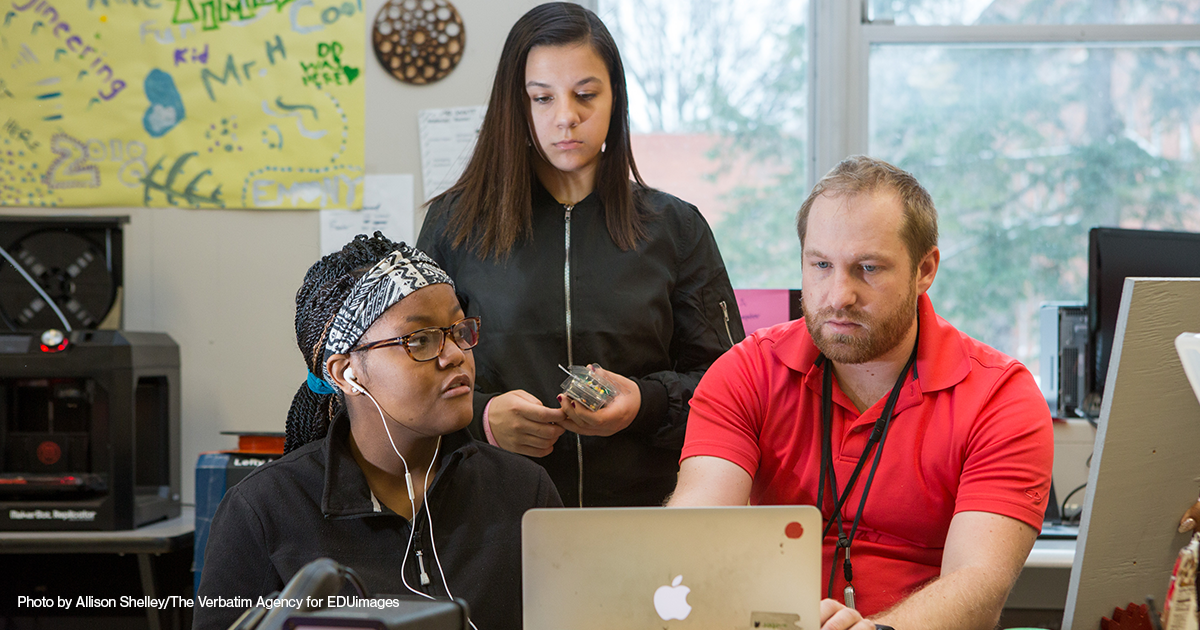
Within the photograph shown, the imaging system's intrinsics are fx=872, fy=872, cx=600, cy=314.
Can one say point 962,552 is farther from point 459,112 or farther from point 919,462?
point 459,112

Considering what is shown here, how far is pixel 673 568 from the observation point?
2.96 feet

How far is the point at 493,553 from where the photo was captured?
133 centimetres

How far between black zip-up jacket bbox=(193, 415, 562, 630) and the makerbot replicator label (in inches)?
49.0

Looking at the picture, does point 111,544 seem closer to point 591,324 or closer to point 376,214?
point 376,214

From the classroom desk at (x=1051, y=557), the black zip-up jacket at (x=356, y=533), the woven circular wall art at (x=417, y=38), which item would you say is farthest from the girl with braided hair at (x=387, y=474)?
the woven circular wall art at (x=417, y=38)

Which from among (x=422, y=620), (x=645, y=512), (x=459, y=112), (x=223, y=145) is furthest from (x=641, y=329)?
(x=223, y=145)

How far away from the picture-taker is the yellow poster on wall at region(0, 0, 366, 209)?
2.80 m

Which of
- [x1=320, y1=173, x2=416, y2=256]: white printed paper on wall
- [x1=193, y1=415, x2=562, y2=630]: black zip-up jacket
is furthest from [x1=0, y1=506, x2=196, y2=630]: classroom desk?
[x1=193, y1=415, x2=562, y2=630]: black zip-up jacket

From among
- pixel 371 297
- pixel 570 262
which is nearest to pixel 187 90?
pixel 570 262

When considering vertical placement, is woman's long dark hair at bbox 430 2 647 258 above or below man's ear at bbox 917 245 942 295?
above

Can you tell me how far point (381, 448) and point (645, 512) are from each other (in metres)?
0.59

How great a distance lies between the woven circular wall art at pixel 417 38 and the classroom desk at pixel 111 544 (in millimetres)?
1553

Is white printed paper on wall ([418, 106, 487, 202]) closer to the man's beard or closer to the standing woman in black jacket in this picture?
the standing woman in black jacket

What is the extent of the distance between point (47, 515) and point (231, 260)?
936mm
